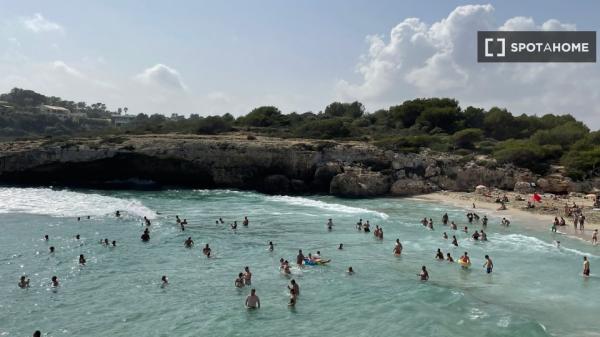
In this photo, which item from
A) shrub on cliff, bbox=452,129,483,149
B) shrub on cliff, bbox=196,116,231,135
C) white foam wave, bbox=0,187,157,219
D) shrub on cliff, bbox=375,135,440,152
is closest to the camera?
white foam wave, bbox=0,187,157,219

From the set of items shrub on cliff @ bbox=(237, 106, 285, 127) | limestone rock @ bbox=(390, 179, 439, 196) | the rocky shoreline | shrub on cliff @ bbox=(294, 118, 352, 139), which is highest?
shrub on cliff @ bbox=(237, 106, 285, 127)

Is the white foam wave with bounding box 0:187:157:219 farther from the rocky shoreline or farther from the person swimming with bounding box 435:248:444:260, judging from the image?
the person swimming with bounding box 435:248:444:260

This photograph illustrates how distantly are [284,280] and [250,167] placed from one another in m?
33.4

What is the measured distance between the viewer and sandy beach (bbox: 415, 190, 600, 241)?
3358cm

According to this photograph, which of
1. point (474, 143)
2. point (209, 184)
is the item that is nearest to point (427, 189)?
point (474, 143)

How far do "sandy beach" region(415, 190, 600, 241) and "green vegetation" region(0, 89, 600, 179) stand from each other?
7108mm

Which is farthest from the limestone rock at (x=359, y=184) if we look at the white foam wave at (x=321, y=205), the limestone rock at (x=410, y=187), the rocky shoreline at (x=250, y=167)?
the white foam wave at (x=321, y=205)

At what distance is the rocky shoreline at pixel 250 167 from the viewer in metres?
50.0

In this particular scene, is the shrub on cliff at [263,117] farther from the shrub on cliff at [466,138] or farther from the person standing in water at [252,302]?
the person standing in water at [252,302]

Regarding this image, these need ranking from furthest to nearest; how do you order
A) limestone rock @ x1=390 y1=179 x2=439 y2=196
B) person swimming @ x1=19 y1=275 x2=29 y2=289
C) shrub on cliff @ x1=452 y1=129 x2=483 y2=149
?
shrub on cliff @ x1=452 y1=129 x2=483 y2=149 < limestone rock @ x1=390 y1=179 x2=439 y2=196 < person swimming @ x1=19 y1=275 x2=29 y2=289

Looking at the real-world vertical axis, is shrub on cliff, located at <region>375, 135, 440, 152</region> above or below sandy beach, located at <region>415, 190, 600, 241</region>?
above

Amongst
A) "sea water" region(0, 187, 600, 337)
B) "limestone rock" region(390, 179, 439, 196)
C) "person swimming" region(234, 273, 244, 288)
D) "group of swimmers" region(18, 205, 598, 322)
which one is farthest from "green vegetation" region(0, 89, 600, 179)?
"person swimming" region(234, 273, 244, 288)

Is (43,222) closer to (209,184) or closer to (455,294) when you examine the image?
(209,184)

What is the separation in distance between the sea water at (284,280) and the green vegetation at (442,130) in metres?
19.0
